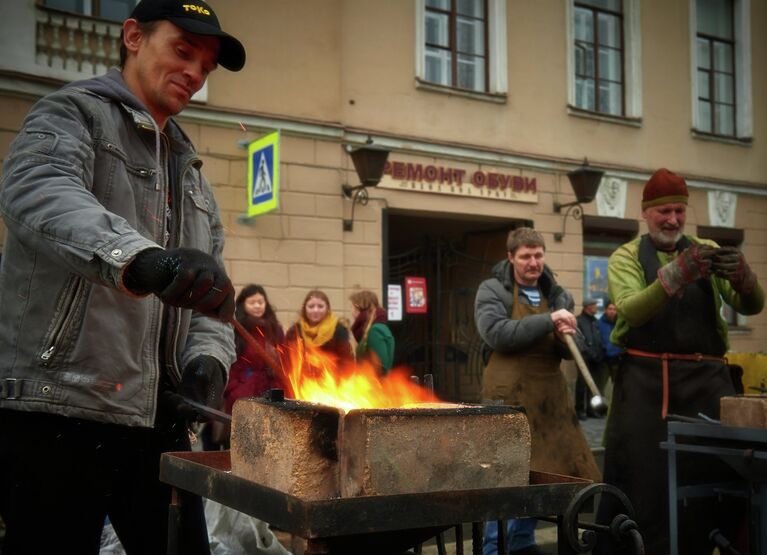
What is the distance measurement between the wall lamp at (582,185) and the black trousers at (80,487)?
1021 cm

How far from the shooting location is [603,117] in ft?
42.3

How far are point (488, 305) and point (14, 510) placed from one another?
3.43 meters

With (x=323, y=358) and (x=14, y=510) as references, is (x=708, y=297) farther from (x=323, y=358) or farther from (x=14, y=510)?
(x=14, y=510)

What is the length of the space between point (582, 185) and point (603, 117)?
1639 millimetres

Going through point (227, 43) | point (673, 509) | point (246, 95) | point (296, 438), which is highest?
point (246, 95)

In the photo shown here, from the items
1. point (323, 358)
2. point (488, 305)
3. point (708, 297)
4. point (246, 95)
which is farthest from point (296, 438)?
point (246, 95)

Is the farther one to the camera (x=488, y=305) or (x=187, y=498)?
(x=488, y=305)

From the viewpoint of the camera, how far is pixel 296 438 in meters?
1.84

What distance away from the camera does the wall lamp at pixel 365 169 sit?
10.0 meters

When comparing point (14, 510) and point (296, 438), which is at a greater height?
point (296, 438)

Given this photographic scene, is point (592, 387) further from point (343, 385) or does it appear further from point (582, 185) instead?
point (582, 185)

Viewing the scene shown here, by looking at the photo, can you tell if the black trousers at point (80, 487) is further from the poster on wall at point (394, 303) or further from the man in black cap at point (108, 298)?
the poster on wall at point (394, 303)

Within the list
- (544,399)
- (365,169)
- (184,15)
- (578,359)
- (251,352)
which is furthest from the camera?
(365,169)

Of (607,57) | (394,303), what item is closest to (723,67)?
(607,57)
